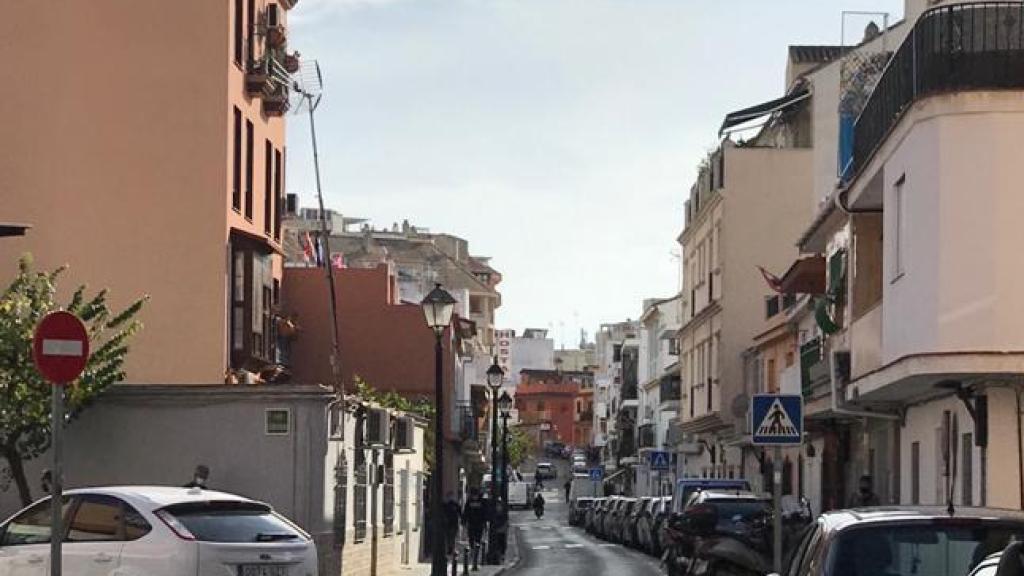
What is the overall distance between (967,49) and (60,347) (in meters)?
13.1

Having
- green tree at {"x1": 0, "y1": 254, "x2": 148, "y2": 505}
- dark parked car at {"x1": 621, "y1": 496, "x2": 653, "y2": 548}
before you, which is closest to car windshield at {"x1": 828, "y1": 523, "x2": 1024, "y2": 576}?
green tree at {"x1": 0, "y1": 254, "x2": 148, "y2": 505}

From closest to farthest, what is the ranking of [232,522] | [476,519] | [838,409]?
[232,522]
[838,409]
[476,519]

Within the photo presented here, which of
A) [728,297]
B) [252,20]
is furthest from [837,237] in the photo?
[728,297]

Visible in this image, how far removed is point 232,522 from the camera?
16.0m

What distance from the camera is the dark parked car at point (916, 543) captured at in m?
9.71

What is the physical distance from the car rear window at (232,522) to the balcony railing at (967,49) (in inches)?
406

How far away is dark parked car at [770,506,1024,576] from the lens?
31.9ft

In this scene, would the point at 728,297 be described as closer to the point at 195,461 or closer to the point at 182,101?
the point at 182,101

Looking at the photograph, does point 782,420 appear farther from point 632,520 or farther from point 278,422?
point 632,520

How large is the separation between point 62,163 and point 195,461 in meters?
12.1

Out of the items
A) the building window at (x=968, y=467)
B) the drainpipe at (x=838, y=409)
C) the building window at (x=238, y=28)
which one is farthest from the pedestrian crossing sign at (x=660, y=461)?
the building window at (x=968, y=467)

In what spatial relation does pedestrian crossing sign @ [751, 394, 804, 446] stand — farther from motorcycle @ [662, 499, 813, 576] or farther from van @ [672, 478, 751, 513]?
van @ [672, 478, 751, 513]

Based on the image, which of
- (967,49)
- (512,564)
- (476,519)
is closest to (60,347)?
(967,49)

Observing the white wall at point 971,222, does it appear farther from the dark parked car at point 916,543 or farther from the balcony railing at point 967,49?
the dark parked car at point 916,543
